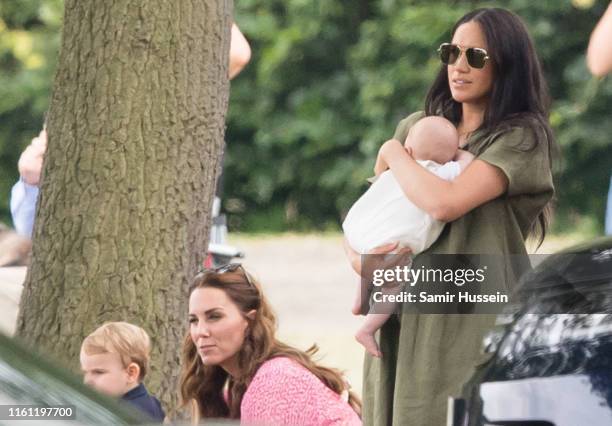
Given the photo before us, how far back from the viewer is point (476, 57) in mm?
5445

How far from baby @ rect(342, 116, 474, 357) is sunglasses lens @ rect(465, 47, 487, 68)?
0.21 meters

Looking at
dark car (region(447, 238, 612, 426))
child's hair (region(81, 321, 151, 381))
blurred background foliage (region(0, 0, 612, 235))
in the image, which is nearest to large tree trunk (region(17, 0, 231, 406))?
child's hair (region(81, 321, 151, 381))

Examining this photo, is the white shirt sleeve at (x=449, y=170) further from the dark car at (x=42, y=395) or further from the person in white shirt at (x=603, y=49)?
the dark car at (x=42, y=395)

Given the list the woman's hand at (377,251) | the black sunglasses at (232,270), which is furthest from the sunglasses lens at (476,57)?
the black sunglasses at (232,270)

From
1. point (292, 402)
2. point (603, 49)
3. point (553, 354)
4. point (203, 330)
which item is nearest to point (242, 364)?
point (203, 330)

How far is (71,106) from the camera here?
6.39 m

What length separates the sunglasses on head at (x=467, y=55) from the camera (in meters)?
Answer: 5.44

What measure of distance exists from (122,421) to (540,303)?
141 centimetres

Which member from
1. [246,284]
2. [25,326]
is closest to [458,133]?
[246,284]

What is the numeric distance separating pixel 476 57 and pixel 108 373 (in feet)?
5.03

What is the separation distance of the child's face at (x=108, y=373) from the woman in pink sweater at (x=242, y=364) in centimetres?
25

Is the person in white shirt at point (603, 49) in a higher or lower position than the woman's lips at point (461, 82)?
higher

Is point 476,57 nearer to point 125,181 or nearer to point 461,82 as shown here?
point 461,82

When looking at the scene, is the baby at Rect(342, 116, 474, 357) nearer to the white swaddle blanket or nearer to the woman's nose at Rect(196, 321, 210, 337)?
the white swaddle blanket
